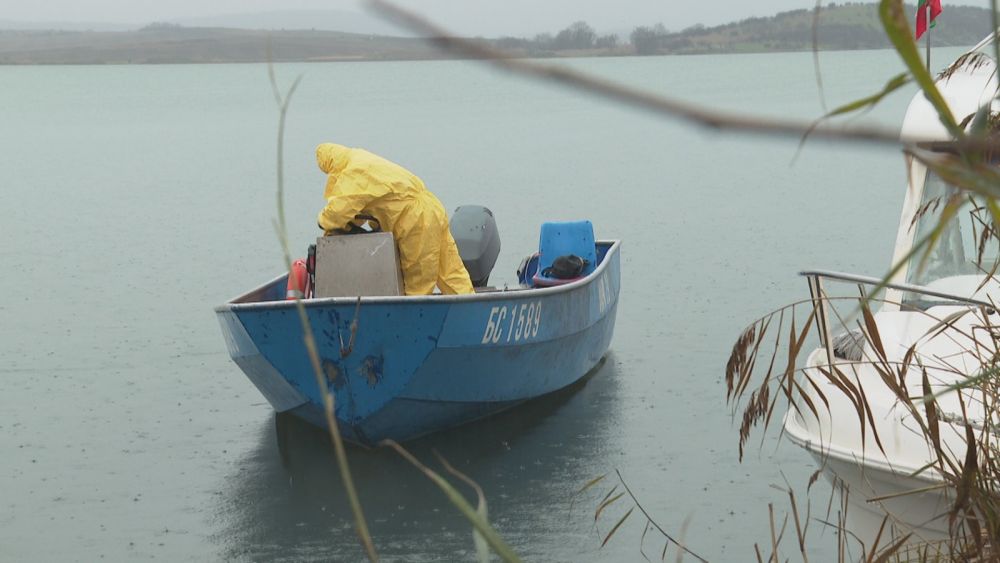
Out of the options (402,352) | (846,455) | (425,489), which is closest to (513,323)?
(402,352)

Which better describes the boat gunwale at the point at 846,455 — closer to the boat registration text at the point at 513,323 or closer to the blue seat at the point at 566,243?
the boat registration text at the point at 513,323

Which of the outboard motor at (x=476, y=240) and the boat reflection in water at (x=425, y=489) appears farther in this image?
the outboard motor at (x=476, y=240)

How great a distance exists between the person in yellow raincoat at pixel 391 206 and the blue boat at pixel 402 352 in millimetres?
451

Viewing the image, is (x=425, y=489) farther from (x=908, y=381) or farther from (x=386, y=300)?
(x=908, y=381)

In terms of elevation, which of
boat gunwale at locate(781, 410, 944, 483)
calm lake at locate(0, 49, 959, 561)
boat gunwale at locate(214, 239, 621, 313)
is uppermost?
boat gunwale at locate(781, 410, 944, 483)

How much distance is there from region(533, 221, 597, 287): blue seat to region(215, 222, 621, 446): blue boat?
1071mm

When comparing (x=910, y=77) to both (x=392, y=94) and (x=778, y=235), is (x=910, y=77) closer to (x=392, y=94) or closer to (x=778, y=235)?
(x=778, y=235)

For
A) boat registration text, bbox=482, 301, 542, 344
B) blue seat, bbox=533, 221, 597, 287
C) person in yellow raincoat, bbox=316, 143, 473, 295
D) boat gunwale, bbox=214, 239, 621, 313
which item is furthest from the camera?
blue seat, bbox=533, 221, 597, 287

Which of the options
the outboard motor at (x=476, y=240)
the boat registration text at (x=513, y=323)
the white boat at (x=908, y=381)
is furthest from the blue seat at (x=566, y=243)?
the white boat at (x=908, y=381)

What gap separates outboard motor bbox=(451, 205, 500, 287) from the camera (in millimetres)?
9906

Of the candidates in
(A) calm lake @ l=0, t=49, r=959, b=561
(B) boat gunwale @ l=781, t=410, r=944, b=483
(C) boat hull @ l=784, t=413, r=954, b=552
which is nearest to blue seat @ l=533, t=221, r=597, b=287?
(A) calm lake @ l=0, t=49, r=959, b=561

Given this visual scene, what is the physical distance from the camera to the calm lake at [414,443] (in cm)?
749

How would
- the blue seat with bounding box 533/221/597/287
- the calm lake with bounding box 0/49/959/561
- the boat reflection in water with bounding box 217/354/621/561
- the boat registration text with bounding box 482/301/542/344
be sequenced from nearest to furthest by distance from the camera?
the boat reflection in water with bounding box 217/354/621/561 → the calm lake with bounding box 0/49/959/561 → the boat registration text with bounding box 482/301/542/344 → the blue seat with bounding box 533/221/597/287

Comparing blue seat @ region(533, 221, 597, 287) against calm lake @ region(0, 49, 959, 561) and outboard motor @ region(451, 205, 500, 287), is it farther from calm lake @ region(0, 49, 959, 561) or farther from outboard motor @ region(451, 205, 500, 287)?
calm lake @ region(0, 49, 959, 561)
